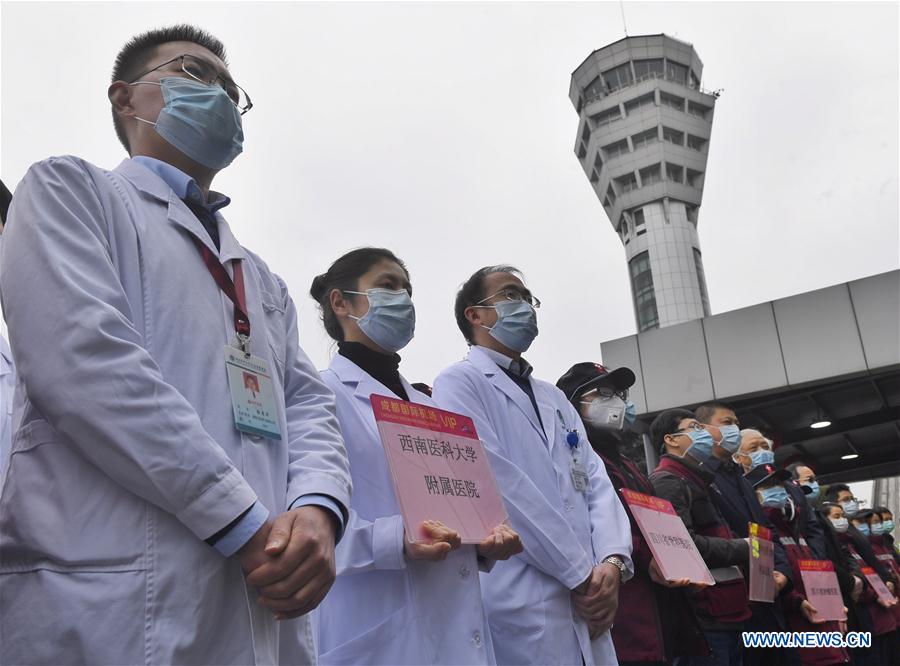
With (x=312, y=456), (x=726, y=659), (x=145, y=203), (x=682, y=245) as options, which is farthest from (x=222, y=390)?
(x=682, y=245)

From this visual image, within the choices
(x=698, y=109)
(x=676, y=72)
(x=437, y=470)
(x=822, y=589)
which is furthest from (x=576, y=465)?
(x=698, y=109)

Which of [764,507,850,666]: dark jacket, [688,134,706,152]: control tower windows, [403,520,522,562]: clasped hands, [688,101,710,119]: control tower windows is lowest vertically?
[764,507,850,666]: dark jacket

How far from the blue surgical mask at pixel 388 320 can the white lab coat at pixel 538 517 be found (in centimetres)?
27

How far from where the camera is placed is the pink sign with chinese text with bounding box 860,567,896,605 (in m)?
7.12

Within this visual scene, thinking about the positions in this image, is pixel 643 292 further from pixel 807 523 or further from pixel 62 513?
pixel 62 513

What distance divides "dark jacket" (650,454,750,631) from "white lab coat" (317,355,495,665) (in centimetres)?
214

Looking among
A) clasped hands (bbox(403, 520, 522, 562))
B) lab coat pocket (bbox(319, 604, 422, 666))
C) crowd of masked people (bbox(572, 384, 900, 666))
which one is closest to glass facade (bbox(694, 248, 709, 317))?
crowd of masked people (bbox(572, 384, 900, 666))

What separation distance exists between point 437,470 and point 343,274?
1.20 m

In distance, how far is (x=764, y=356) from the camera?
12.2 meters

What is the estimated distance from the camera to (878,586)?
7.18m

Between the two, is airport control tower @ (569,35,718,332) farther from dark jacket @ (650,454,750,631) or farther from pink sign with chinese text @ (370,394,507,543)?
pink sign with chinese text @ (370,394,507,543)

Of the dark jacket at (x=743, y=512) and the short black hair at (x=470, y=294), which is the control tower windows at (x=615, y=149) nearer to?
the dark jacket at (x=743, y=512)

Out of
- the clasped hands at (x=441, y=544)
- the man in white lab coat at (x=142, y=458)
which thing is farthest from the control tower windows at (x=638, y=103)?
the man in white lab coat at (x=142, y=458)

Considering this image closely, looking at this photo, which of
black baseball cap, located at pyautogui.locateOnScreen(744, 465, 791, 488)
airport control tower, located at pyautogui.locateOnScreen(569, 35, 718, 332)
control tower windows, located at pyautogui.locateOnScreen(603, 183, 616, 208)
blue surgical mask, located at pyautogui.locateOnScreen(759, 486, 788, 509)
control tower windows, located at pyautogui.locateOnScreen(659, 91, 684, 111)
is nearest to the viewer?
blue surgical mask, located at pyautogui.locateOnScreen(759, 486, 788, 509)
